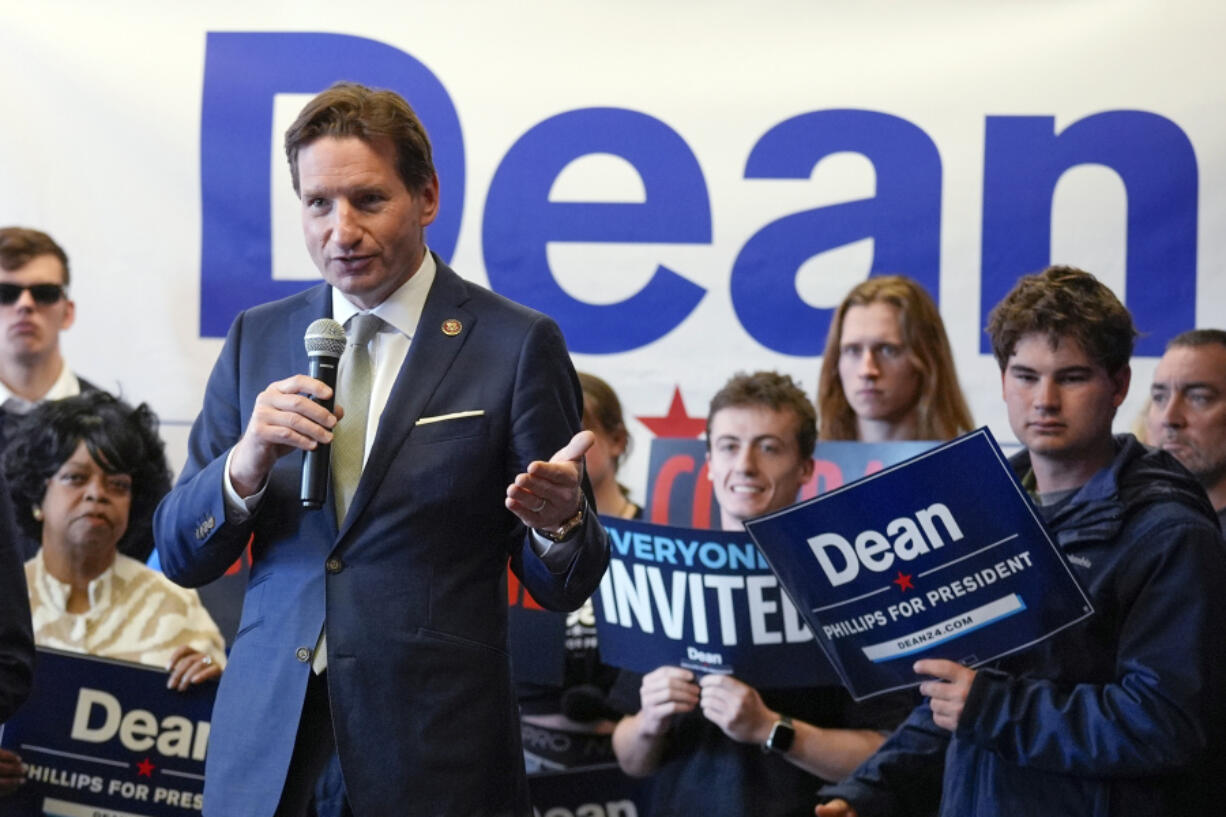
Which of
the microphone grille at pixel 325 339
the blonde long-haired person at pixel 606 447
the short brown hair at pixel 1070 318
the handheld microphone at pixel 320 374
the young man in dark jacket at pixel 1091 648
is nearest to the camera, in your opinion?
the handheld microphone at pixel 320 374

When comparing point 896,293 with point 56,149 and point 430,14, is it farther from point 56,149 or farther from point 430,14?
point 56,149

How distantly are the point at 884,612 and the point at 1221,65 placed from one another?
9.43 ft

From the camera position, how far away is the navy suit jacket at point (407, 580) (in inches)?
77.4

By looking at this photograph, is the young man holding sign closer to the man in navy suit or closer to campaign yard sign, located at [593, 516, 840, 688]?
campaign yard sign, located at [593, 516, 840, 688]

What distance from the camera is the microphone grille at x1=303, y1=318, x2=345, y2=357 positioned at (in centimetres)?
201

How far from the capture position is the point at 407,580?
1.99 metres

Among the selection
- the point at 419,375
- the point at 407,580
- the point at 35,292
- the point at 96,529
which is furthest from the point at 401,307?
the point at 35,292


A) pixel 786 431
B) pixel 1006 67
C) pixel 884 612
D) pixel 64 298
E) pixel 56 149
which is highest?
pixel 1006 67

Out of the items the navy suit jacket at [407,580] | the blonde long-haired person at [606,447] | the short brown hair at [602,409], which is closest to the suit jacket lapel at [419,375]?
the navy suit jacket at [407,580]

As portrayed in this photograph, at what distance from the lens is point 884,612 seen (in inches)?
99.3

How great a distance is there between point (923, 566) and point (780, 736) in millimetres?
676

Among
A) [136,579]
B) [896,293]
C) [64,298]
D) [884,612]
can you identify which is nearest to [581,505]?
[884,612]

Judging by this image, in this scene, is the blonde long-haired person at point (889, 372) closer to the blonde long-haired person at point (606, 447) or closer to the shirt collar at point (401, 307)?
the blonde long-haired person at point (606, 447)

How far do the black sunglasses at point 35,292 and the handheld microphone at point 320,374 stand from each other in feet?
9.40
